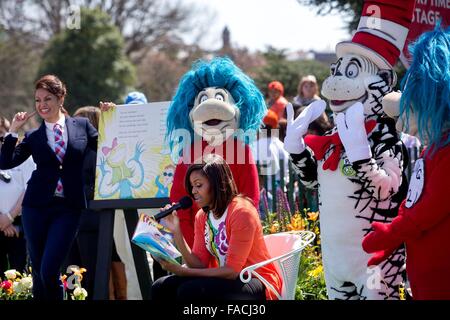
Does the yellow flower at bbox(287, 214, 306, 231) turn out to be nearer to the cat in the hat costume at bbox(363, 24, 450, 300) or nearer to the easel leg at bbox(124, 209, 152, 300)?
the easel leg at bbox(124, 209, 152, 300)

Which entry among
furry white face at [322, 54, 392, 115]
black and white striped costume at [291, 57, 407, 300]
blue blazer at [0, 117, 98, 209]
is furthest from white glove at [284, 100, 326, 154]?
blue blazer at [0, 117, 98, 209]

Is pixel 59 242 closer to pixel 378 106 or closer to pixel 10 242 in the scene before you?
pixel 10 242

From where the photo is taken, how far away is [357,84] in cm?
517

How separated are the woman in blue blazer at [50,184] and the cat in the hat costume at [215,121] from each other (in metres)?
0.78

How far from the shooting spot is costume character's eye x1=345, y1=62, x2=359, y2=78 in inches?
206

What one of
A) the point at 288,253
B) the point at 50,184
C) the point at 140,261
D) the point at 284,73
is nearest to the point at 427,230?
the point at 288,253

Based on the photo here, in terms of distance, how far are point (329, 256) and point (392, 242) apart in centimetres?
94

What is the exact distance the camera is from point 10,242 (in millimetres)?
7699

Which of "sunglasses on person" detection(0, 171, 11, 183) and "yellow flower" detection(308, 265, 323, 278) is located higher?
"sunglasses on person" detection(0, 171, 11, 183)

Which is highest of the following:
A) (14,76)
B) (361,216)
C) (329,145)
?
(14,76)

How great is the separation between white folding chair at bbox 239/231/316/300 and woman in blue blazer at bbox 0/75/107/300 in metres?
1.52

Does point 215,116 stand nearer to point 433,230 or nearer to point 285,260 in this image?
point 285,260

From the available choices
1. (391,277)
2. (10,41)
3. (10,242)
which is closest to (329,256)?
(391,277)

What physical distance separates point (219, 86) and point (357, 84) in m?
1.02
